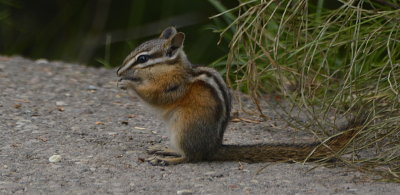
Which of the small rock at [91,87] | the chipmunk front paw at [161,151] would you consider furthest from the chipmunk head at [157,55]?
the small rock at [91,87]

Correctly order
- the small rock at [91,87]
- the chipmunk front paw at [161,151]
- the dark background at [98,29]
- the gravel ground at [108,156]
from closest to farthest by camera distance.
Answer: the gravel ground at [108,156]
the chipmunk front paw at [161,151]
the small rock at [91,87]
the dark background at [98,29]

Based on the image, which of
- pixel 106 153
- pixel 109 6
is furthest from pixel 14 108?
pixel 109 6

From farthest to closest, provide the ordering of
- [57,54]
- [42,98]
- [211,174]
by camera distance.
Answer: [57,54], [42,98], [211,174]

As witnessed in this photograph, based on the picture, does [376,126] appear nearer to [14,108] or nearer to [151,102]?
[151,102]

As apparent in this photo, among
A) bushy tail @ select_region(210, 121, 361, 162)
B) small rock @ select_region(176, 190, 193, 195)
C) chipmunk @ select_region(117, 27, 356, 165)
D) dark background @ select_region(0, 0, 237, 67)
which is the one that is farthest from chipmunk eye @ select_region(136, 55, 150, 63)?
dark background @ select_region(0, 0, 237, 67)

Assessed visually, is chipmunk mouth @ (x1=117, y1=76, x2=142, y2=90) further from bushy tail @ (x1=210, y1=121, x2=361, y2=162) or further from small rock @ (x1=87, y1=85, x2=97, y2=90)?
small rock @ (x1=87, y1=85, x2=97, y2=90)

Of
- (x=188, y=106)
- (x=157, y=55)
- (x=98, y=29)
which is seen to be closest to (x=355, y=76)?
(x=188, y=106)

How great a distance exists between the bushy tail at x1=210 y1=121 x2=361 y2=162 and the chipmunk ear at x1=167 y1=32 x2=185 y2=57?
66 cm

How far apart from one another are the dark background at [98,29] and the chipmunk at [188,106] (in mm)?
4103

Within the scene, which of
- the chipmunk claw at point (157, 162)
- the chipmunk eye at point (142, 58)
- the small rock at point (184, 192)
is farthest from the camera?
the chipmunk eye at point (142, 58)

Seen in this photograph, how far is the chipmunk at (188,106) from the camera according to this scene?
467 centimetres

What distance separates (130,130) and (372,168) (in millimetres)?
1734

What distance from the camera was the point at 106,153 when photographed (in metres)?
4.77

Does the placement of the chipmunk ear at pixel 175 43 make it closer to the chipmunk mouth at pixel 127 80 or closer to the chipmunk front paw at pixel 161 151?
the chipmunk mouth at pixel 127 80
